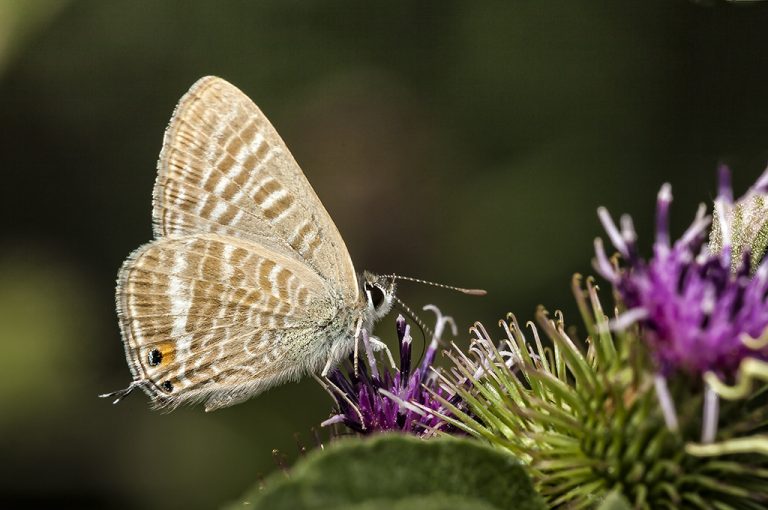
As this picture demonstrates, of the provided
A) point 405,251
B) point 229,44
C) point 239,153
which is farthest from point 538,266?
point 239,153

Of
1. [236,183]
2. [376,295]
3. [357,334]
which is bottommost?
[357,334]

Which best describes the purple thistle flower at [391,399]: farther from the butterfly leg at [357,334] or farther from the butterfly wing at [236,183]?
the butterfly wing at [236,183]

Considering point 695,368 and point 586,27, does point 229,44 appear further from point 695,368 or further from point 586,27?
point 695,368

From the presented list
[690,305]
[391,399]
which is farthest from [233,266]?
[690,305]

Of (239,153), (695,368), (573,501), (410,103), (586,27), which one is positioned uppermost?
(586,27)

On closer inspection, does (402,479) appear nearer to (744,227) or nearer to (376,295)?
(744,227)

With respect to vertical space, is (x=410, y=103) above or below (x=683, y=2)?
below

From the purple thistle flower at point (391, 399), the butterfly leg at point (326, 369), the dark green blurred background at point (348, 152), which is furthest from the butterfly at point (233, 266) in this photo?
the dark green blurred background at point (348, 152)

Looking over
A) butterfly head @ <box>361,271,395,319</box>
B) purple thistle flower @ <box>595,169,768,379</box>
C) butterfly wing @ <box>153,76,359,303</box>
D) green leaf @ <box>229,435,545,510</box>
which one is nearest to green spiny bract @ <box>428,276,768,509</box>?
purple thistle flower @ <box>595,169,768,379</box>
